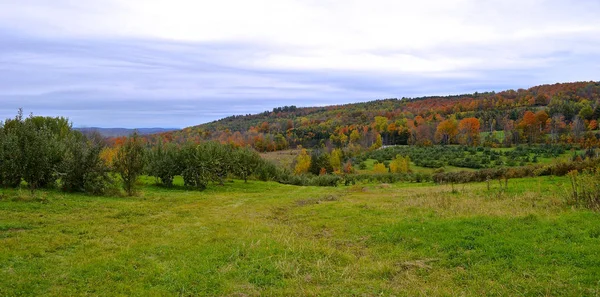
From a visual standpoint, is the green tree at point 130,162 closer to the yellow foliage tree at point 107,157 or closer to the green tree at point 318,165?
the yellow foliage tree at point 107,157

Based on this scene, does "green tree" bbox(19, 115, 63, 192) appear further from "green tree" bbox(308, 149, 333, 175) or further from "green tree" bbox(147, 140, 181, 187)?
"green tree" bbox(308, 149, 333, 175)

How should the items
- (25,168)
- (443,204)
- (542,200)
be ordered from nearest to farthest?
(542,200), (443,204), (25,168)

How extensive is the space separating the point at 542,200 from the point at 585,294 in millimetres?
11262

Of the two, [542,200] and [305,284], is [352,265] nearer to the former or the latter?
[305,284]

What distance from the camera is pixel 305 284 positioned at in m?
8.41

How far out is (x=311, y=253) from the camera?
35.3ft

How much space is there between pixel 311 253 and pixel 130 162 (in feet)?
63.5

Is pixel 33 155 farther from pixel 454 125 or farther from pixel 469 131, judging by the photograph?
pixel 454 125

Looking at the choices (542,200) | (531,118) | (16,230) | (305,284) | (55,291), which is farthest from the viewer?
(531,118)

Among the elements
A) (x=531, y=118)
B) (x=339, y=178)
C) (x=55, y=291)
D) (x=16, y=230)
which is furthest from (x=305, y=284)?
(x=531, y=118)

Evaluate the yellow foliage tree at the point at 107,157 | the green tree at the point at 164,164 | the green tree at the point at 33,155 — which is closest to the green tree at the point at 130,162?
the yellow foliage tree at the point at 107,157

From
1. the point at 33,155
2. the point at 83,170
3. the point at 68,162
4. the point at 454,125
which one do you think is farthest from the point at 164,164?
the point at 454,125

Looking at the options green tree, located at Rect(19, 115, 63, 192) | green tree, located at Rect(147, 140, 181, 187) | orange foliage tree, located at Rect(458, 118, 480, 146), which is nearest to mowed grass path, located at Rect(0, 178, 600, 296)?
green tree, located at Rect(19, 115, 63, 192)

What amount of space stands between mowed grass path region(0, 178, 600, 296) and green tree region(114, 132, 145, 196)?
8.18 metres
